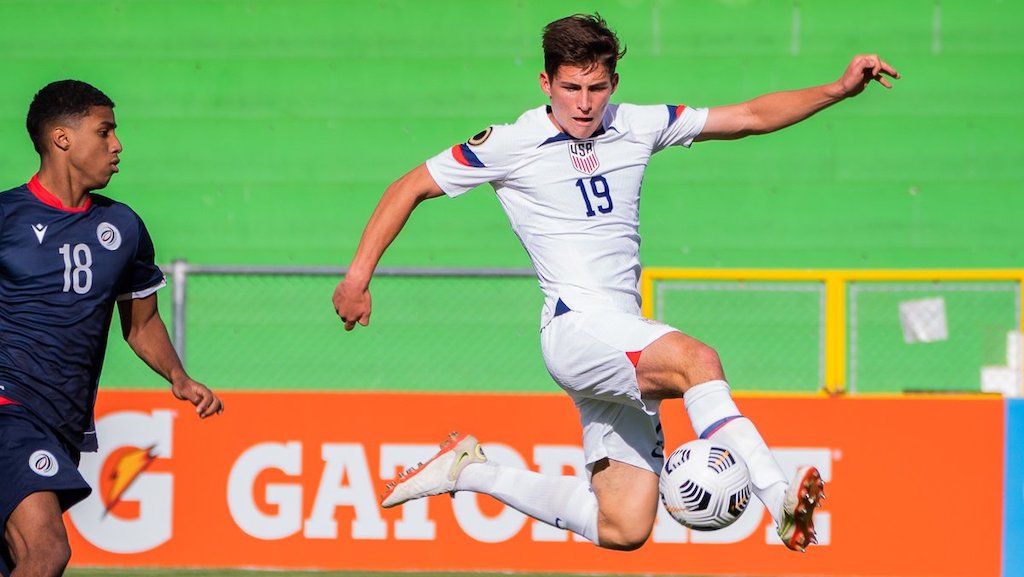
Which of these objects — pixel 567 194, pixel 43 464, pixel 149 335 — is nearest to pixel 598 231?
pixel 567 194

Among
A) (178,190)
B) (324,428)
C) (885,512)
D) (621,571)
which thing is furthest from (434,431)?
(178,190)

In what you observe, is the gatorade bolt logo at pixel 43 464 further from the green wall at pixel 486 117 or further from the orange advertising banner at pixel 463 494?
the green wall at pixel 486 117

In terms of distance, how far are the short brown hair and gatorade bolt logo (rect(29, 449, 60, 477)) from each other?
2.23m

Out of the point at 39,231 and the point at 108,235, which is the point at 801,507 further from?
the point at 39,231

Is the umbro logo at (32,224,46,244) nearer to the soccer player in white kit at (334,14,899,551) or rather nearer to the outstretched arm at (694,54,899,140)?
the soccer player in white kit at (334,14,899,551)

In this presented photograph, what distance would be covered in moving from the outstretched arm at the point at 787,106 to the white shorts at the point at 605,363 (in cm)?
93

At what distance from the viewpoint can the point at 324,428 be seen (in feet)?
27.8

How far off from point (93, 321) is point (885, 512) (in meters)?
4.82

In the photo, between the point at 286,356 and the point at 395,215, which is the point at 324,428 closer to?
the point at 286,356

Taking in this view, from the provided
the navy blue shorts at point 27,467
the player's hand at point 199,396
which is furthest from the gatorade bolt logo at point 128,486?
the navy blue shorts at point 27,467

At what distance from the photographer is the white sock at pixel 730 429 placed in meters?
4.67

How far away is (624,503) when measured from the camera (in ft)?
19.5

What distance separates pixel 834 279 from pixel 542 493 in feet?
10.2

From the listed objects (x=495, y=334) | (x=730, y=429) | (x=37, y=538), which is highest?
(x=495, y=334)
